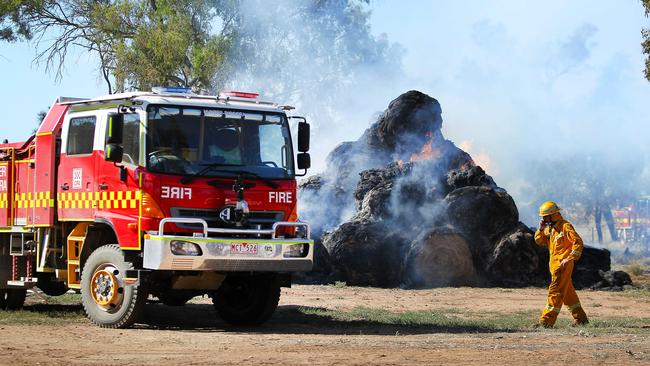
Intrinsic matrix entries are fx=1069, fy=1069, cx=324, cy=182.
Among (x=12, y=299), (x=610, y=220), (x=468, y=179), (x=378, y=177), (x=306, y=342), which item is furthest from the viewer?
(x=610, y=220)

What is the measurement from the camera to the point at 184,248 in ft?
42.3

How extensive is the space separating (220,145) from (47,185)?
8.94 feet

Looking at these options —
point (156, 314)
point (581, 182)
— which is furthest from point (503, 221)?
point (581, 182)

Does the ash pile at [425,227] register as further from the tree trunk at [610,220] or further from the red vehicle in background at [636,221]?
the red vehicle in background at [636,221]

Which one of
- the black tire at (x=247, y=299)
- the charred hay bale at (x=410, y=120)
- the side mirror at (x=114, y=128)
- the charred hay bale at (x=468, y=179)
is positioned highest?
the charred hay bale at (x=410, y=120)

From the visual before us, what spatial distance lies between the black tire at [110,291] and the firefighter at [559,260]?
5.54 m

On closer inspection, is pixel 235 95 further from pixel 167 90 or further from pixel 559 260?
pixel 559 260

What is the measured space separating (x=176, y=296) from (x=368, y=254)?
9.08 m

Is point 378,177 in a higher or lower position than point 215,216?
higher

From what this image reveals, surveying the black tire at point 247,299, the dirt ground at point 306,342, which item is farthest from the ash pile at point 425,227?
the black tire at point 247,299

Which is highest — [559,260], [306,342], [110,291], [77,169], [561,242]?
[77,169]

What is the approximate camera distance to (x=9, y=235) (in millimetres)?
15742

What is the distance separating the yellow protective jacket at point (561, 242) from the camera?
14.7 metres

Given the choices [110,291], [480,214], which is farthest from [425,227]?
[110,291]
